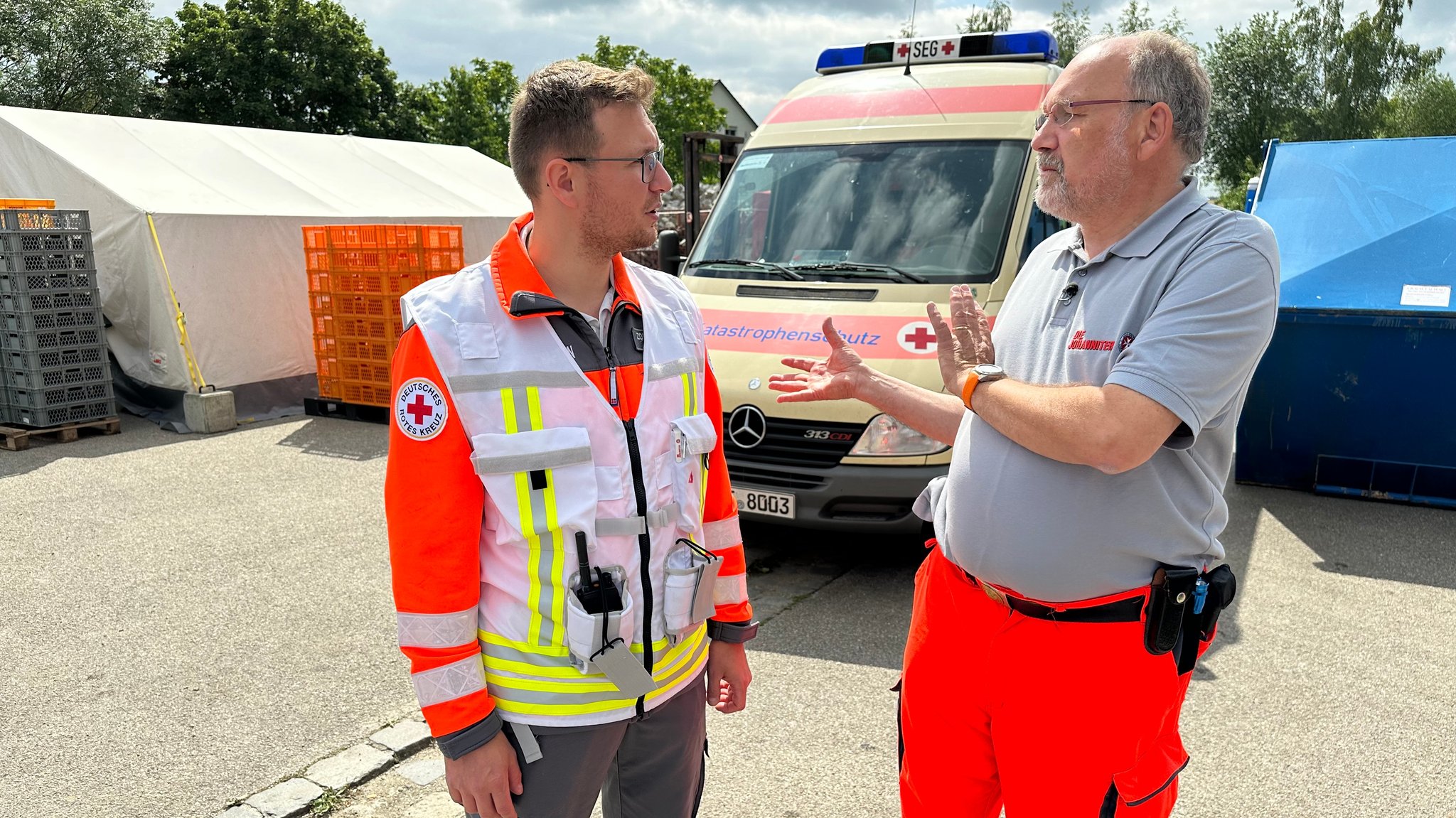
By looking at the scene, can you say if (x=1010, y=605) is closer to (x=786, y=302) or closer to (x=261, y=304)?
(x=786, y=302)

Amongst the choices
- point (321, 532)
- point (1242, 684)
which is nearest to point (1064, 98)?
point (1242, 684)

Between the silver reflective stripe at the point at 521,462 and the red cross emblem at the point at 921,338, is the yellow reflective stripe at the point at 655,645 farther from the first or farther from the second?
the red cross emblem at the point at 921,338

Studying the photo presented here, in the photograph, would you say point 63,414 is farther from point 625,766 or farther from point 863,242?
point 625,766

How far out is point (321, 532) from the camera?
636 centimetres

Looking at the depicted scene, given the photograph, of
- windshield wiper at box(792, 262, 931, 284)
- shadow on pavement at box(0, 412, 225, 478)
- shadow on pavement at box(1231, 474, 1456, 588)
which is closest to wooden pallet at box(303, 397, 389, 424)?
shadow on pavement at box(0, 412, 225, 478)

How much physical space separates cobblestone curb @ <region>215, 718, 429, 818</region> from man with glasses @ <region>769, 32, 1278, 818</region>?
7.24 ft

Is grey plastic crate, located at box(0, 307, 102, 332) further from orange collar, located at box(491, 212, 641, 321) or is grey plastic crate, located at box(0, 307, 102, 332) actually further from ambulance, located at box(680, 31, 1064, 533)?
orange collar, located at box(491, 212, 641, 321)

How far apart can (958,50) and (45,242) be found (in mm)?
8293

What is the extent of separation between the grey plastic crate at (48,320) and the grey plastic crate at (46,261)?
397 millimetres

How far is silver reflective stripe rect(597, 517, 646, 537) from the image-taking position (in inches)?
72.4

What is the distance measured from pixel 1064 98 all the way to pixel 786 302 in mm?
3311

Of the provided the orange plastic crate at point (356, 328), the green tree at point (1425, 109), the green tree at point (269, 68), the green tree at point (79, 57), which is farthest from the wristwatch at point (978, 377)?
the green tree at point (1425, 109)

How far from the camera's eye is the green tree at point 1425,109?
138ft

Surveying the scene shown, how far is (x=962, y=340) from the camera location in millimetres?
2193
